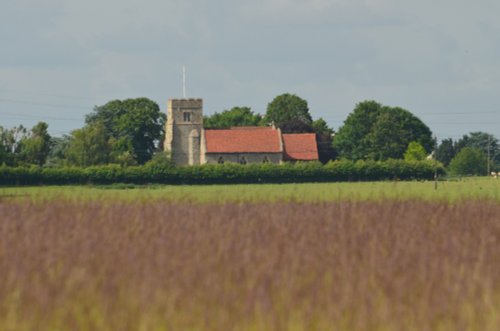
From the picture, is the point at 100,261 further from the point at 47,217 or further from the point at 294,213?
the point at 294,213

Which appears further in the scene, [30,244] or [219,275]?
[30,244]

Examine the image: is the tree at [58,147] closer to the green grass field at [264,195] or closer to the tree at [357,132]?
the tree at [357,132]

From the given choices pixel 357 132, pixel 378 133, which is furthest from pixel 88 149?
pixel 378 133

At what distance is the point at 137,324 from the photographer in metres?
9.94

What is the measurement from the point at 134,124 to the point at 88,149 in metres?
16.7

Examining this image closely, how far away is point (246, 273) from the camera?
11906 mm

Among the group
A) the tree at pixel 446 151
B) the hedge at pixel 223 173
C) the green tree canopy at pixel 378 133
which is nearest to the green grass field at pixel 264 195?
the hedge at pixel 223 173

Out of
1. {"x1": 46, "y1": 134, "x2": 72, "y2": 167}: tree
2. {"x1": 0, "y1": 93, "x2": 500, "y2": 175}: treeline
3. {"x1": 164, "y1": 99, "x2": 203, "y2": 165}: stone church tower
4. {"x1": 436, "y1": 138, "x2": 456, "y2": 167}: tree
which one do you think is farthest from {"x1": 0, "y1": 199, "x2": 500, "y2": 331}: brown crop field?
{"x1": 436, "y1": 138, "x2": 456, "y2": 167}: tree

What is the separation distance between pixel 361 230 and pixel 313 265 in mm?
3870

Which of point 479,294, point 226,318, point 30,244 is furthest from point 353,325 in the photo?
point 30,244

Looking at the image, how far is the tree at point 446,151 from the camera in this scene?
19300 centimetres

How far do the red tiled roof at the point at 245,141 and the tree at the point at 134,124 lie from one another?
11618mm

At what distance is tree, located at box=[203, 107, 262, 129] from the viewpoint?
16825 cm

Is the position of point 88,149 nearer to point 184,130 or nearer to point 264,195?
point 184,130
